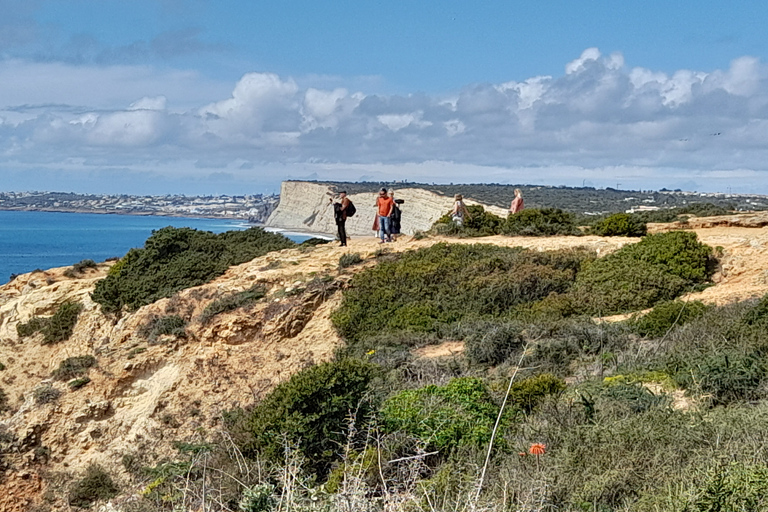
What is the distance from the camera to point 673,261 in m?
14.4

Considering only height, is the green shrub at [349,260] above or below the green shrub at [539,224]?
below

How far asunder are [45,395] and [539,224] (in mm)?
12283

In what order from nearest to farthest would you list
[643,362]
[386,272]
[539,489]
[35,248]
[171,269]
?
[539,489], [643,362], [386,272], [171,269], [35,248]

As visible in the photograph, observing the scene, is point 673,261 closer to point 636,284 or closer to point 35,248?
point 636,284

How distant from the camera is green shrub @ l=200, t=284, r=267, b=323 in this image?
14898mm

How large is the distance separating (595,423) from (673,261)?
9.02m

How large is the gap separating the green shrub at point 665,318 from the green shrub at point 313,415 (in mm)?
5115

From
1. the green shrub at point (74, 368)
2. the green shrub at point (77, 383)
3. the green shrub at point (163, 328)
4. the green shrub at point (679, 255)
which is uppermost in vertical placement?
the green shrub at point (679, 255)

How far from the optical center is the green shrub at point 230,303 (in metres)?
14.9

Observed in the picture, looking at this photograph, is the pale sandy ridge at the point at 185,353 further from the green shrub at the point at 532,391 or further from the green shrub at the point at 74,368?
the green shrub at the point at 532,391

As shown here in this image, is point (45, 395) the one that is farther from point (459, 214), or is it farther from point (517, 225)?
point (517, 225)

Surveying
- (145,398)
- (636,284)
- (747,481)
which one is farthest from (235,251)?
(747,481)

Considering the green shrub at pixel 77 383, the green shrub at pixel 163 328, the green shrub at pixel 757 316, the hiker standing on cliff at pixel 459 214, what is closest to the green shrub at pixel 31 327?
the green shrub at pixel 163 328

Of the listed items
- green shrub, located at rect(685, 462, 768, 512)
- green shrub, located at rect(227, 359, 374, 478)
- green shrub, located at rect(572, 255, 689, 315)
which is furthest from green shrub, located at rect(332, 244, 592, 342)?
green shrub, located at rect(685, 462, 768, 512)
